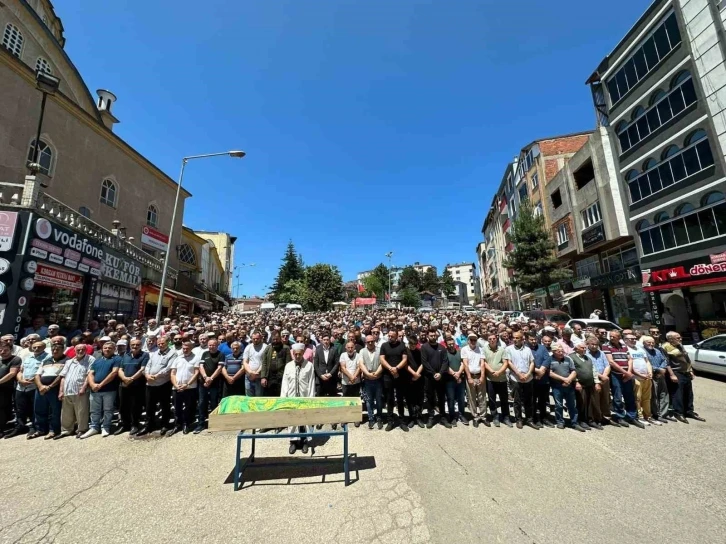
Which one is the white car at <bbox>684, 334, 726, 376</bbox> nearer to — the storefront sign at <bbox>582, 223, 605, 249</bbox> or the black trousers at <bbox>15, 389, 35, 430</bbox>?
the storefront sign at <bbox>582, 223, 605, 249</bbox>

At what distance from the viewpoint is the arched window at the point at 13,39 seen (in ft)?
59.0

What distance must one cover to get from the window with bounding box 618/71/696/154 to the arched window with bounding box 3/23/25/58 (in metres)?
36.5

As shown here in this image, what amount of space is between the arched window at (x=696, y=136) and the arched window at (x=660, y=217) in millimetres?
3823

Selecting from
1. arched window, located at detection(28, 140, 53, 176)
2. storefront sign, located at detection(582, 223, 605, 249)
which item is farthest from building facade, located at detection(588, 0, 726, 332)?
arched window, located at detection(28, 140, 53, 176)

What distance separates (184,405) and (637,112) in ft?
90.3

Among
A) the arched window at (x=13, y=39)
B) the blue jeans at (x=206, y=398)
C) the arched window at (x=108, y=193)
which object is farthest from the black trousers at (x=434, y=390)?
the arched window at (x=13, y=39)

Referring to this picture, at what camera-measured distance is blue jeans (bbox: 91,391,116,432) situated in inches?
232

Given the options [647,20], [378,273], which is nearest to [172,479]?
[647,20]

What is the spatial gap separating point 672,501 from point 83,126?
27.2m

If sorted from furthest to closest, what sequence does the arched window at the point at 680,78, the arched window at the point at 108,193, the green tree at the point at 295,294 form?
1. the green tree at the point at 295,294
2. the arched window at the point at 108,193
3. the arched window at the point at 680,78

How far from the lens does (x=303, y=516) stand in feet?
11.5

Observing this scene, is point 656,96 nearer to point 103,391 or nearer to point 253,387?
point 253,387

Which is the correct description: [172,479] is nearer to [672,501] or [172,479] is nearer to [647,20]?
[672,501]

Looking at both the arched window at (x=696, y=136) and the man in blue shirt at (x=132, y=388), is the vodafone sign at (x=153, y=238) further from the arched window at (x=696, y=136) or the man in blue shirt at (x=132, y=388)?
the arched window at (x=696, y=136)
